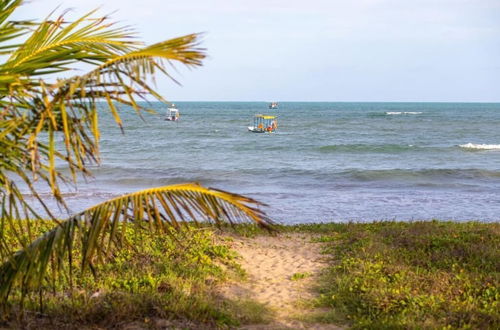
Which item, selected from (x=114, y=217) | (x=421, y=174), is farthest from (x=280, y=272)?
(x=421, y=174)

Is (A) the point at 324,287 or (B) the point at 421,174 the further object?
(B) the point at 421,174

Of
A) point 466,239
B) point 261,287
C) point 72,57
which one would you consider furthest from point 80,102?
point 466,239

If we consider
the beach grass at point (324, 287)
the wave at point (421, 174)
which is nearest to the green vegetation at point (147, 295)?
the beach grass at point (324, 287)

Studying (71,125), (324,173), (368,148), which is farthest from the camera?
(368,148)

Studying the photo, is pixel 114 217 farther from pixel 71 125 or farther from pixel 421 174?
pixel 421 174

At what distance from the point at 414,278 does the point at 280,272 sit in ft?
7.30

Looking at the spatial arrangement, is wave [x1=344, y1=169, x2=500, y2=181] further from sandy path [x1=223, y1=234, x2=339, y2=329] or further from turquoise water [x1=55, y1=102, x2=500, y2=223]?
sandy path [x1=223, y1=234, x2=339, y2=329]

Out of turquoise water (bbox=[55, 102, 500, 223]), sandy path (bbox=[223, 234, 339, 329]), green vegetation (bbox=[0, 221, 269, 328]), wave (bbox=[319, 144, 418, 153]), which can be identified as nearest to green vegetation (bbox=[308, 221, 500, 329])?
sandy path (bbox=[223, 234, 339, 329])

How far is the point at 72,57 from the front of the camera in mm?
4090

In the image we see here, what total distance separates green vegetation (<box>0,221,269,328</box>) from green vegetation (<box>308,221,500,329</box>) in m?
1.32

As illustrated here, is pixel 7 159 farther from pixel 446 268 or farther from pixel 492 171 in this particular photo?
pixel 492 171

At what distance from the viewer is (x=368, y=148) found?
4241 centimetres

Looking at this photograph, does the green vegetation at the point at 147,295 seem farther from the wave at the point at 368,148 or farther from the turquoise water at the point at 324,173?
the wave at the point at 368,148

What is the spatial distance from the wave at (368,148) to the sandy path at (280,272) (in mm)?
29843
